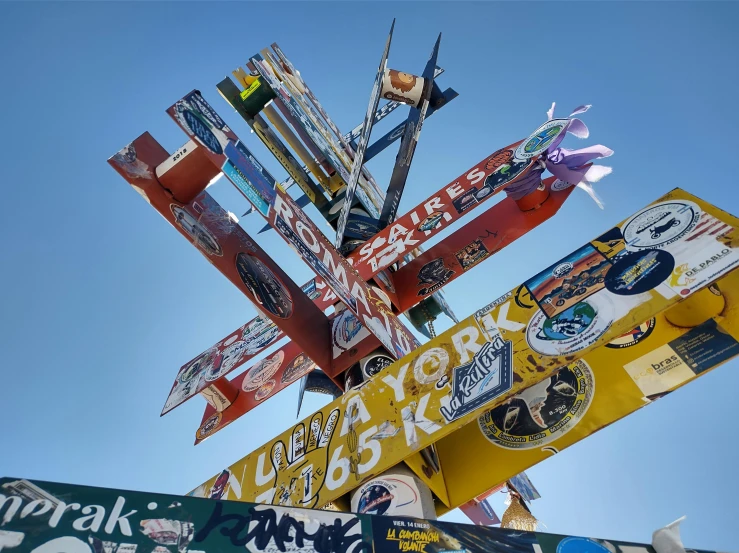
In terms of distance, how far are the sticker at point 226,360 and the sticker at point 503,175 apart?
2.37 metres

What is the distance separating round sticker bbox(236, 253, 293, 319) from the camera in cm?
502

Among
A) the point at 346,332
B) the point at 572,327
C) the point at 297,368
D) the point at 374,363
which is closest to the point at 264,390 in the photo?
the point at 297,368

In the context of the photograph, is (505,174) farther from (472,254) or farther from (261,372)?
(261,372)

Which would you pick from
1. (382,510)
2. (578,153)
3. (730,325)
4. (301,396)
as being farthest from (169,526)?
(578,153)

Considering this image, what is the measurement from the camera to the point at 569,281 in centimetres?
397

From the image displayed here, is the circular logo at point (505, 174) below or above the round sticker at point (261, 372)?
above

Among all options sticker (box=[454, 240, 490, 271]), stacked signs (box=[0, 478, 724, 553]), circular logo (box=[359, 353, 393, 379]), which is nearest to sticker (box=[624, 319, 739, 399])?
stacked signs (box=[0, 478, 724, 553])

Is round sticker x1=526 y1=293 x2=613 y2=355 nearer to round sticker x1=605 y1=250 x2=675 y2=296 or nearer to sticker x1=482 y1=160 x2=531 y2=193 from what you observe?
round sticker x1=605 y1=250 x2=675 y2=296

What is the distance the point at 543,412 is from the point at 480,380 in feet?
1.87

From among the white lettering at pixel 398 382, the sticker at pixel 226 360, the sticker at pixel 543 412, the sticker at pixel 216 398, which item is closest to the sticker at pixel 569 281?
the sticker at pixel 543 412

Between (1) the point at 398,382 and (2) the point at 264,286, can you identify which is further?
(2) the point at 264,286

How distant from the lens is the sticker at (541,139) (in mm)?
5672

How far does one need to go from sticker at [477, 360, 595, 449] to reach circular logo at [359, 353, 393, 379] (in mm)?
1086

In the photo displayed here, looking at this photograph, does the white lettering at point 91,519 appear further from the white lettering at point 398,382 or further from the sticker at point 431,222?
the sticker at point 431,222
